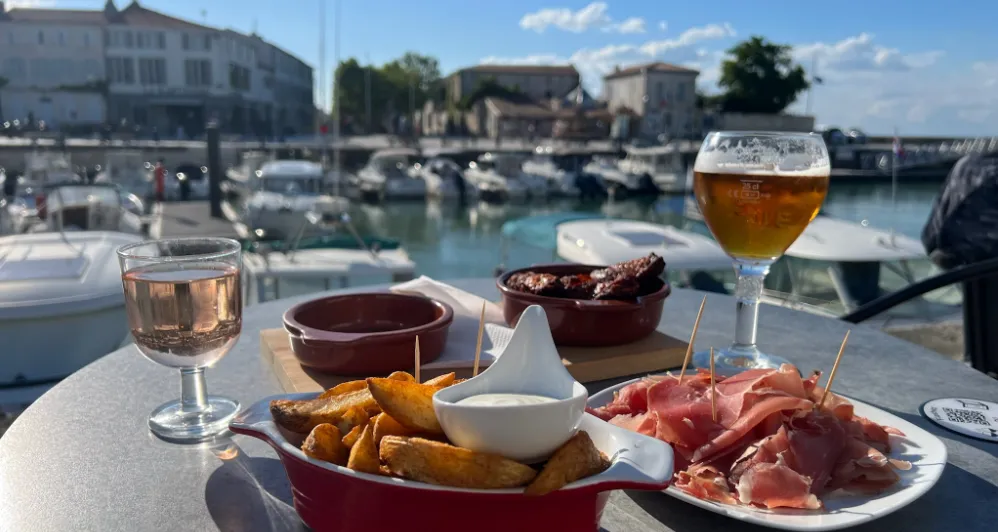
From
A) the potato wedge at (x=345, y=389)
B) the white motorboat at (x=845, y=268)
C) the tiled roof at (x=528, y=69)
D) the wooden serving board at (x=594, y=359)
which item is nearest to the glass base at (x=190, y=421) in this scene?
the wooden serving board at (x=594, y=359)

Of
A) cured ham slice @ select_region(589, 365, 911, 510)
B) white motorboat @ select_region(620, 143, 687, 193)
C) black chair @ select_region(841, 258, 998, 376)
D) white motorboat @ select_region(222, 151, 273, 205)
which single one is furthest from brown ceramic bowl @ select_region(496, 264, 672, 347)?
white motorboat @ select_region(620, 143, 687, 193)

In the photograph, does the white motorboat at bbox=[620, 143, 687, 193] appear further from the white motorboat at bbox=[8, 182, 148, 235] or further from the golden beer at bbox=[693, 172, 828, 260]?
the golden beer at bbox=[693, 172, 828, 260]

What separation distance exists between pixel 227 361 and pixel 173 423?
418 millimetres

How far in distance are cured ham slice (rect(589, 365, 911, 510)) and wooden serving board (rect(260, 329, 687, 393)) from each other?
0.35 m

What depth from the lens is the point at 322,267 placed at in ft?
25.9

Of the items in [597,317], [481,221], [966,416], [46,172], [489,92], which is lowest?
[481,221]

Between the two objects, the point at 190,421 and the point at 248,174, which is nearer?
the point at 190,421

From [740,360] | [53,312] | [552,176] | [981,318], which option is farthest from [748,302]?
[552,176]

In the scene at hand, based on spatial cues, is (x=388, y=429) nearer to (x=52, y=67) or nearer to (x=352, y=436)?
(x=352, y=436)

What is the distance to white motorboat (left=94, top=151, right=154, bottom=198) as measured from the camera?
23922 mm

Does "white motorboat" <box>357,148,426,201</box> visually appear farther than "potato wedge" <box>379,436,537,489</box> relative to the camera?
Yes

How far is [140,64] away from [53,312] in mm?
52997

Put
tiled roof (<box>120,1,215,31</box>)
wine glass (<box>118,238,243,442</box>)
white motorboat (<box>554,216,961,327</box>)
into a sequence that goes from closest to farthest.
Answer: wine glass (<box>118,238,243,442</box>) → white motorboat (<box>554,216,961,327</box>) → tiled roof (<box>120,1,215,31</box>)

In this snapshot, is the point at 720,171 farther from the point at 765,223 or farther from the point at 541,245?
the point at 541,245
